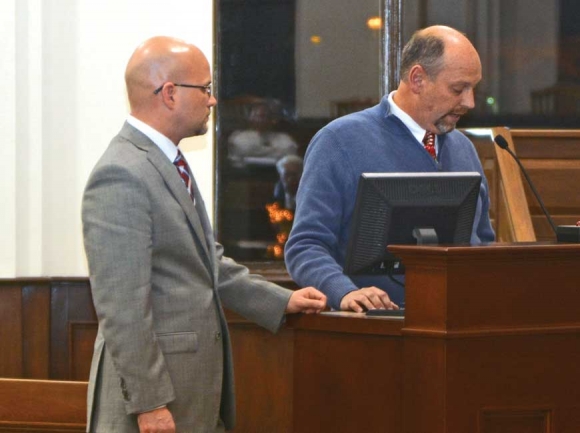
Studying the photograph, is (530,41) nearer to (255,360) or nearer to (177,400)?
(255,360)

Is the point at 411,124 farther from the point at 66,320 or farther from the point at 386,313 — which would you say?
the point at 66,320

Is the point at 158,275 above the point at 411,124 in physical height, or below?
below

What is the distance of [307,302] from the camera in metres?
2.80

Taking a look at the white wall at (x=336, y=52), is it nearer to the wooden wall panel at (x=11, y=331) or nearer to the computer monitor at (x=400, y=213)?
the wooden wall panel at (x=11, y=331)

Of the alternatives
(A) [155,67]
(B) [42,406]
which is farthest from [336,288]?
(B) [42,406]

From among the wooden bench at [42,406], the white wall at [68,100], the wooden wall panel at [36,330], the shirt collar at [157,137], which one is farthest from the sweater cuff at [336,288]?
the wooden wall panel at [36,330]

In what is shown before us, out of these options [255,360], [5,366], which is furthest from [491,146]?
[5,366]

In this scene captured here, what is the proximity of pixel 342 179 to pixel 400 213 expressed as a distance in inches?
16.8

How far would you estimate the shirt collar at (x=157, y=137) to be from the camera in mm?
2719

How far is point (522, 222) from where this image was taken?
15.5 ft

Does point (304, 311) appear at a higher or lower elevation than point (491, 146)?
lower

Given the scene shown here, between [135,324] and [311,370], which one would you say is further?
[311,370]

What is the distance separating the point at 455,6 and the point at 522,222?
4.06 ft

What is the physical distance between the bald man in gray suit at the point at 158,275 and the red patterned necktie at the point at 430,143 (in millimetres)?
796
